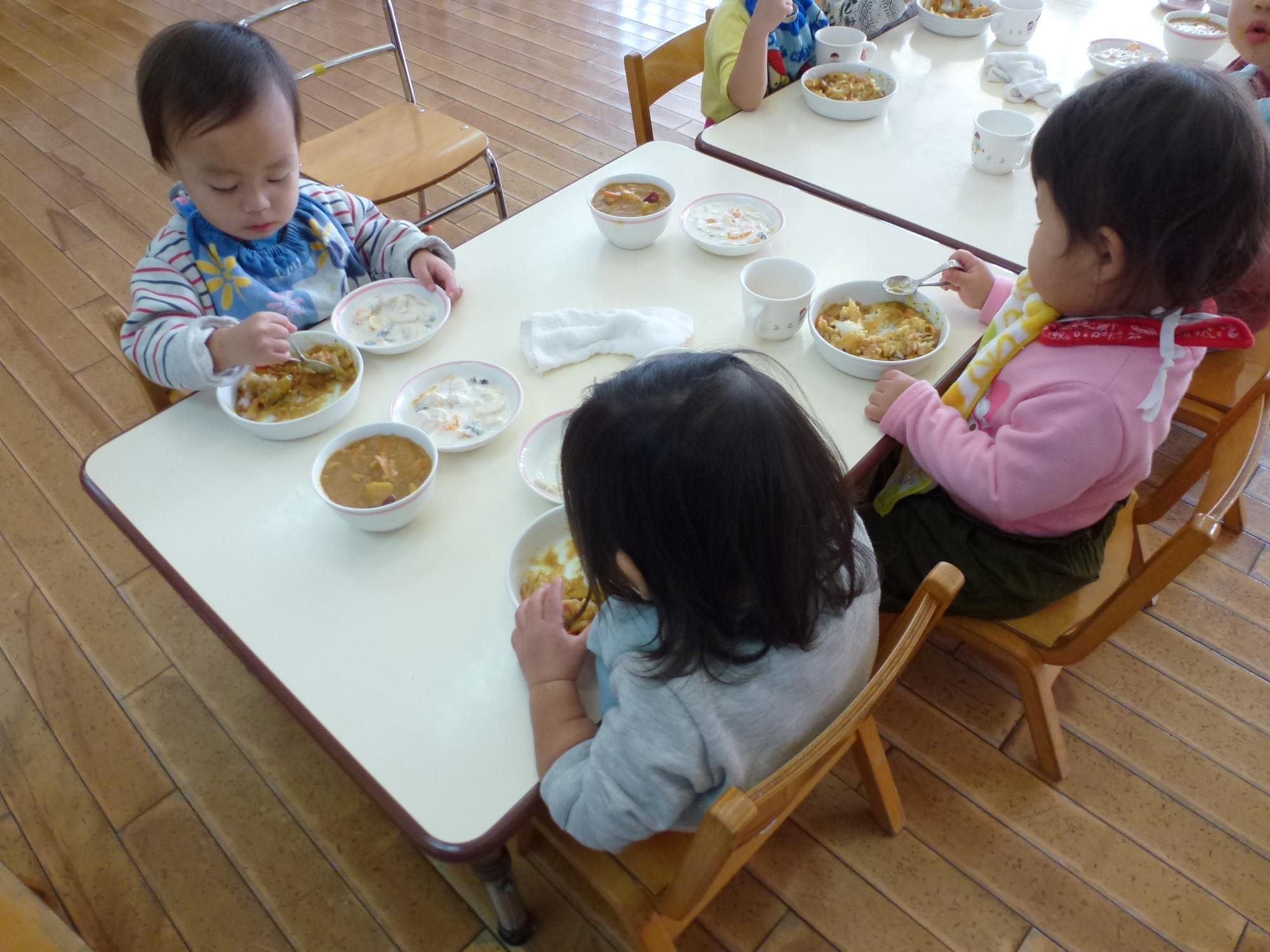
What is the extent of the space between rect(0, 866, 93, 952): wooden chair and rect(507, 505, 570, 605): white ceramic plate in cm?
89

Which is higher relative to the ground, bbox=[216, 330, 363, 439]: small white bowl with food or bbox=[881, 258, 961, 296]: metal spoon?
bbox=[216, 330, 363, 439]: small white bowl with food

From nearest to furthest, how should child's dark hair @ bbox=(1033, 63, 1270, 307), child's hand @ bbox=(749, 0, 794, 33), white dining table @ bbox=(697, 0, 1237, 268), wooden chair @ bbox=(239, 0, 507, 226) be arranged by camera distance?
child's dark hair @ bbox=(1033, 63, 1270, 307) < white dining table @ bbox=(697, 0, 1237, 268) < child's hand @ bbox=(749, 0, 794, 33) < wooden chair @ bbox=(239, 0, 507, 226)

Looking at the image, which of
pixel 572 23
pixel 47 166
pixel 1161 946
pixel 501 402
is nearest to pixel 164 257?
pixel 501 402

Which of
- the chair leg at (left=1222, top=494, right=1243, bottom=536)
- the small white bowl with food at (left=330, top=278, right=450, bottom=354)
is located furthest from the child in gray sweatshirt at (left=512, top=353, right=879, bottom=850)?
the chair leg at (left=1222, top=494, right=1243, bottom=536)

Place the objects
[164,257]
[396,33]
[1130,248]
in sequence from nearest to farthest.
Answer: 1. [1130,248]
2. [164,257]
3. [396,33]

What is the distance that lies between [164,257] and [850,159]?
1240mm

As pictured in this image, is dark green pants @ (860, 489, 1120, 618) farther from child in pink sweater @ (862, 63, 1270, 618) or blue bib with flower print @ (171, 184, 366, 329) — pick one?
blue bib with flower print @ (171, 184, 366, 329)

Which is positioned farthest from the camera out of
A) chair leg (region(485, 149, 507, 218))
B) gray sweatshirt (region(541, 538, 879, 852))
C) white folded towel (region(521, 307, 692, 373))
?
chair leg (region(485, 149, 507, 218))

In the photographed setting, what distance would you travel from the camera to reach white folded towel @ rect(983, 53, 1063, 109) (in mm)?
1716

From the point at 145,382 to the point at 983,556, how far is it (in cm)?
131

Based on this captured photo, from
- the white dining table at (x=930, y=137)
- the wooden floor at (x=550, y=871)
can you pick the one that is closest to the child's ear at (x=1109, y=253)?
the white dining table at (x=930, y=137)

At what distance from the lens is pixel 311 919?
54.2 inches

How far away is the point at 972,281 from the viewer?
1.22m

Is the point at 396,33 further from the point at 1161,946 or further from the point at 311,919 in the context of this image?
the point at 1161,946
